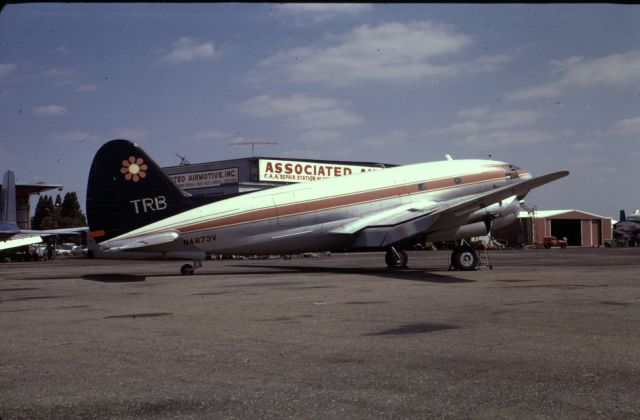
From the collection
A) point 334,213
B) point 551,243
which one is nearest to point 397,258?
point 334,213

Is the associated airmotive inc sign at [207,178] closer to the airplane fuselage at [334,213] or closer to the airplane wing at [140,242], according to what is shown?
the airplane fuselage at [334,213]

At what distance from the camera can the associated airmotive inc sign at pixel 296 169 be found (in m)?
80.8

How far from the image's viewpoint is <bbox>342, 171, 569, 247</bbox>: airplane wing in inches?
1101

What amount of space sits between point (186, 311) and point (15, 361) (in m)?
6.31

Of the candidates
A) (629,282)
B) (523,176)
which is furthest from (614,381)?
(523,176)

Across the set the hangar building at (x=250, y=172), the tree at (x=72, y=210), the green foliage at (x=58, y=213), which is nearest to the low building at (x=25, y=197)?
the hangar building at (x=250, y=172)

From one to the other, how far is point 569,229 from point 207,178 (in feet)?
206

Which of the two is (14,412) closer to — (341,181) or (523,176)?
(341,181)

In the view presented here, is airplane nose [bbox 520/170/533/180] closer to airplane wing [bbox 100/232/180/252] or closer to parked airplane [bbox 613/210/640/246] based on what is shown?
airplane wing [bbox 100/232/180/252]

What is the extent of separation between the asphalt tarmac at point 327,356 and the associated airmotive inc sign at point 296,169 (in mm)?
61717

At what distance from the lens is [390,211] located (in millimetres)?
31562

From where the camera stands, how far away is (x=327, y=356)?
9.88m

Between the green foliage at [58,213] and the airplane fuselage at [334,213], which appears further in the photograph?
the green foliage at [58,213]

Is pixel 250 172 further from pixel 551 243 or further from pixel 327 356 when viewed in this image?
pixel 327 356
